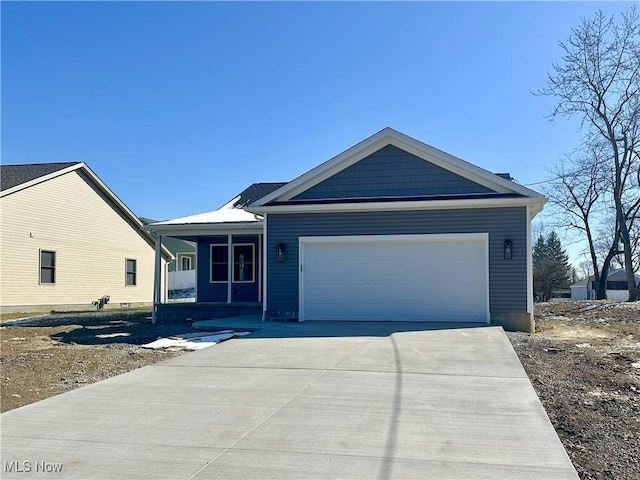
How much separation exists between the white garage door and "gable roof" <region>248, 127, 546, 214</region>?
0.99m

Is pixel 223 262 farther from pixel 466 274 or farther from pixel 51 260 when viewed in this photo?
pixel 466 274

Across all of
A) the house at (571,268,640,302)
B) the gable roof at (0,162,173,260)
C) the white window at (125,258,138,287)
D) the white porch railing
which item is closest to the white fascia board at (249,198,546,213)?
the gable roof at (0,162,173,260)

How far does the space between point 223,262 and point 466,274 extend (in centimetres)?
938

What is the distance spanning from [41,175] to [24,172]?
96cm

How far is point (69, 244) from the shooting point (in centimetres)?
2222

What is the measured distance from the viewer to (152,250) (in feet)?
94.7

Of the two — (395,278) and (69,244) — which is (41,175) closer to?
(69,244)

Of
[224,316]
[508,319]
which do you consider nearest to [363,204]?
[508,319]

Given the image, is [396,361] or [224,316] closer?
[396,361]

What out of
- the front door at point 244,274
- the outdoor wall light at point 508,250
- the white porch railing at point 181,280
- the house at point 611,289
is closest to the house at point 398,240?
the outdoor wall light at point 508,250

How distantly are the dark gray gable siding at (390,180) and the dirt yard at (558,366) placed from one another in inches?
159

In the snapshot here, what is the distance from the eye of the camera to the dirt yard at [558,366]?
15.3ft

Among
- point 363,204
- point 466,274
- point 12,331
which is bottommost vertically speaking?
point 12,331

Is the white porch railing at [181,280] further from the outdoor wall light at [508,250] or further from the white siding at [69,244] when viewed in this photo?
the outdoor wall light at [508,250]
